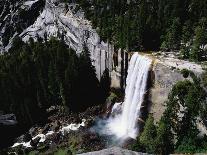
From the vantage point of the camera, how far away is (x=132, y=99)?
9875cm

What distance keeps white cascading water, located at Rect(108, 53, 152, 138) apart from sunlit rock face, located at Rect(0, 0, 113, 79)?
15393 mm

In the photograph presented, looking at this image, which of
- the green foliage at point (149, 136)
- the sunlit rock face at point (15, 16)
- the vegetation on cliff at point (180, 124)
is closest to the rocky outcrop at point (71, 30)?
the sunlit rock face at point (15, 16)

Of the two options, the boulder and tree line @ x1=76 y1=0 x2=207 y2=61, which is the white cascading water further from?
the boulder

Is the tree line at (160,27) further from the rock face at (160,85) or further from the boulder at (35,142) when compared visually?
the boulder at (35,142)

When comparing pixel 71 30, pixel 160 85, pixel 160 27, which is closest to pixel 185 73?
pixel 160 85

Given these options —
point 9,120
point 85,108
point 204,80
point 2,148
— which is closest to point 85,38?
point 85,108

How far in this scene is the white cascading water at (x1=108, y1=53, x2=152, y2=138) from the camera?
308ft

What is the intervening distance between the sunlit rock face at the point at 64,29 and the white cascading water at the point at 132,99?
15.4 metres

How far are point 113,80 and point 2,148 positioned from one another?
31784 millimetres

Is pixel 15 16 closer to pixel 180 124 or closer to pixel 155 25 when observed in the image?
pixel 155 25

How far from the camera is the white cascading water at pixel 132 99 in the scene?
93956 mm

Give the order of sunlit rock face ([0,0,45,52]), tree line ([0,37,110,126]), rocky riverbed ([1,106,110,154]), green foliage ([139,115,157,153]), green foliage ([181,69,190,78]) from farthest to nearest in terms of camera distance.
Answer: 1. sunlit rock face ([0,0,45,52])
2. tree line ([0,37,110,126])
3. rocky riverbed ([1,106,110,154])
4. green foliage ([181,69,190,78])
5. green foliage ([139,115,157,153])

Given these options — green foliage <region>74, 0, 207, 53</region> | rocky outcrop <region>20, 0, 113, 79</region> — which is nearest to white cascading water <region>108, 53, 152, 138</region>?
green foliage <region>74, 0, 207, 53</region>

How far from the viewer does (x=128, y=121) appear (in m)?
98.8
